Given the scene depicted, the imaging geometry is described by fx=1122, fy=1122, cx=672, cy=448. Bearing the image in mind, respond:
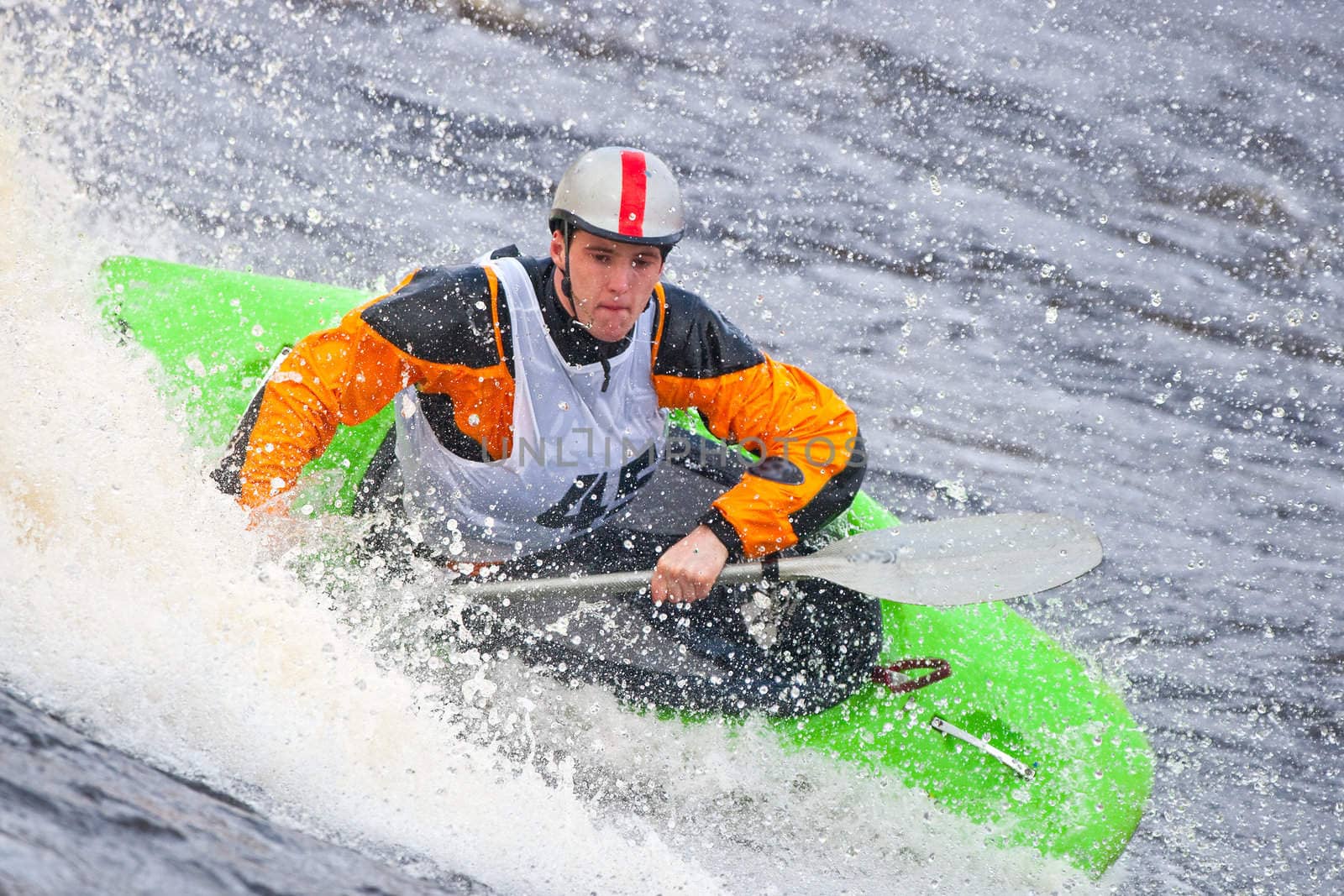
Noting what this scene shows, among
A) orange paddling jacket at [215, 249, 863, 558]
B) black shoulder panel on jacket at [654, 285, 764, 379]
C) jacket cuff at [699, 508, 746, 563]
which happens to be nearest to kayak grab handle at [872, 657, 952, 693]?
orange paddling jacket at [215, 249, 863, 558]

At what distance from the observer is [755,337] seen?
16.5 feet

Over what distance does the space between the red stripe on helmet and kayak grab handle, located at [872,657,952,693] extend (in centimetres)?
139

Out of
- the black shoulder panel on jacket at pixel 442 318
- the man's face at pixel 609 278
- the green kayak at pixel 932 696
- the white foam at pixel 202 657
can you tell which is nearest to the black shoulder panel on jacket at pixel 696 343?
the man's face at pixel 609 278

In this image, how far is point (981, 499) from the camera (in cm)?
459

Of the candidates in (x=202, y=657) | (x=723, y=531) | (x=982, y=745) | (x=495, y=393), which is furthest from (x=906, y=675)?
(x=202, y=657)

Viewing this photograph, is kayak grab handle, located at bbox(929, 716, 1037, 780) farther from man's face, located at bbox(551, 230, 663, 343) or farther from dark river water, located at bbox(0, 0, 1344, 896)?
man's face, located at bbox(551, 230, 663, 343)

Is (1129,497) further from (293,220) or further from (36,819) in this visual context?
(36,819)

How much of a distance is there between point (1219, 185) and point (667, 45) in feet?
10.2

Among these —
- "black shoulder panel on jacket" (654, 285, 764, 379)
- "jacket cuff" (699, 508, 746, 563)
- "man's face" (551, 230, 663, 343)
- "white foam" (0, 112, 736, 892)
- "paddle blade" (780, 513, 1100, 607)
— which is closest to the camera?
"white foam" (0, 112, 736, 892)

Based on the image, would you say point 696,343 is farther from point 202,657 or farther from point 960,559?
point 202,657

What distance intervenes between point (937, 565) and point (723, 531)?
668 millimetres

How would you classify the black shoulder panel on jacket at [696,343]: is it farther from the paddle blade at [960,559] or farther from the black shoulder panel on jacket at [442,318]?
the paddle blade at [960,559]

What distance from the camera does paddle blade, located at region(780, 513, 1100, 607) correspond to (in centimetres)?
297

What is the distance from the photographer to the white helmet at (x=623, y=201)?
2443 mm
